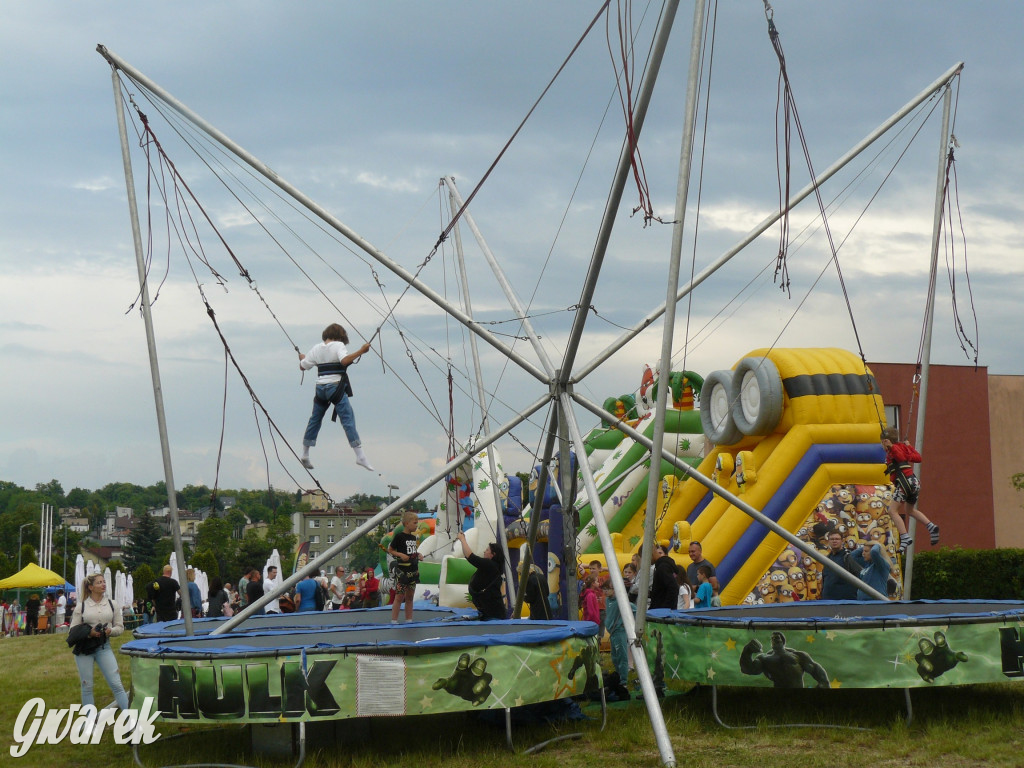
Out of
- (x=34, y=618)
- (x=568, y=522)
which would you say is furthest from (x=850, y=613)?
(x=34, y=618)

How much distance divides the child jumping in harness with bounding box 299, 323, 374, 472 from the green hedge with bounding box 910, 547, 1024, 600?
457 inches

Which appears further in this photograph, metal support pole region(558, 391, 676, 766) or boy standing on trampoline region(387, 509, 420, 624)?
boy standing on trampoline region(387, 509, 420, 624)

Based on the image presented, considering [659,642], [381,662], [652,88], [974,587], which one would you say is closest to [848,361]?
[974,587]

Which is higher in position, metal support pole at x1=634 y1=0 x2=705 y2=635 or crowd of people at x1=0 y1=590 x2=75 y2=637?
metal support pole at x1=634 y1=0 x2=705 y2=635

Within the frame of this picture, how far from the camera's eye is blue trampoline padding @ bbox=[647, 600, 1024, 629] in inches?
303

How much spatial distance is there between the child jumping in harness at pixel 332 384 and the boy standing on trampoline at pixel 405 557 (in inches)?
36.9

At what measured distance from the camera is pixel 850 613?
10.8 meters

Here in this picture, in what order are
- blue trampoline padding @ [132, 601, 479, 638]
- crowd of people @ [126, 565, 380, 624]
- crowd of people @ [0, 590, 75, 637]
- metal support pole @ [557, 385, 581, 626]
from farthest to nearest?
crowd of people @ [0, 590, 75, 637] < crowd of people @ [126, 565, 380, 624] < blue trampoline padding @ [132, 601, 479, 638] < metal support pole @ [557, 385, 581, 626]

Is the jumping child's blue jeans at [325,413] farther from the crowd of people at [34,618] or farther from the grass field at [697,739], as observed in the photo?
the crowd of people at [34,618]

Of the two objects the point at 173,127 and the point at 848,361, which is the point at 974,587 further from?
the point at 173,127

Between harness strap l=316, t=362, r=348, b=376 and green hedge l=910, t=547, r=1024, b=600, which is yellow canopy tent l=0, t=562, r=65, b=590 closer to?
green hedge l=910, t=547, r=1024, b=600

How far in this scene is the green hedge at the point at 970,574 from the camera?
16828mm

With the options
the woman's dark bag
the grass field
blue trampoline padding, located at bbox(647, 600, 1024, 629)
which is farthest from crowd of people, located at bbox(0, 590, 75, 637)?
blue trampoline padding, located at bbox(647, 600, 1024, 629)

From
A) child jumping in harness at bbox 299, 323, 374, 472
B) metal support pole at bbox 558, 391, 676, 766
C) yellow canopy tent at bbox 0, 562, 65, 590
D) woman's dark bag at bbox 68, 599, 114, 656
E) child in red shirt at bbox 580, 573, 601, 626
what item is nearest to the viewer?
metal support pole at bbox 558, 391, 676, 766
